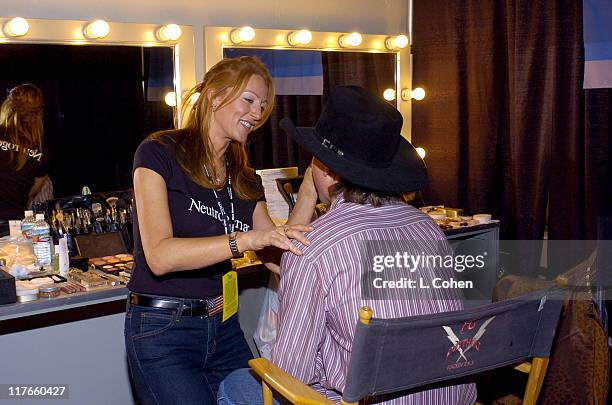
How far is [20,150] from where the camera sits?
7.97 ft

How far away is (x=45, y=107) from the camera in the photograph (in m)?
2.45

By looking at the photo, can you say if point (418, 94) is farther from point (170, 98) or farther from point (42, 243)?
point (42, 243)

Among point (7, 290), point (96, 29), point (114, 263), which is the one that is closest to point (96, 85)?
point (96, 29)

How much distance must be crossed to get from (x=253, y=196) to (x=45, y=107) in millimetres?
1066

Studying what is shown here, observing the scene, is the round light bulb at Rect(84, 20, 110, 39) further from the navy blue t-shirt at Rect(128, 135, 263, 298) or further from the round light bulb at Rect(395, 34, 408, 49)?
the round light bulb at Rect(395, 34, 408, 49)

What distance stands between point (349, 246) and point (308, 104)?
1.96m

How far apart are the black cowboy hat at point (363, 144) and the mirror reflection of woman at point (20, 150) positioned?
1409 mm

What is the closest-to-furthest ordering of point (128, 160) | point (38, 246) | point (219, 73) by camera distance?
point (219, 73), point (38, 246), point (128, 160)

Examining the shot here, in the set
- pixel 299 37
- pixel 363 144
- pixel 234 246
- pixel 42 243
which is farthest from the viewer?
pixel 299 37

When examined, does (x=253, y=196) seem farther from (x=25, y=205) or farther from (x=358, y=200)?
(x=25, y=205)

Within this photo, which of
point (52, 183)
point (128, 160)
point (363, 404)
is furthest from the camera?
point (128, 160)

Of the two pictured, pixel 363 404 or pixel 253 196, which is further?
pixel 253 196

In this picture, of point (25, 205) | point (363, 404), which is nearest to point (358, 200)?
point (363, 404)

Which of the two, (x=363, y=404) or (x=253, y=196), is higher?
(x=253, y=196)
